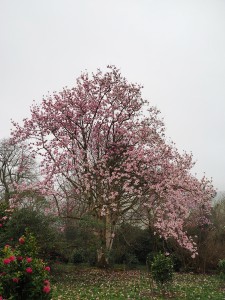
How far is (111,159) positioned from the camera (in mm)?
17047

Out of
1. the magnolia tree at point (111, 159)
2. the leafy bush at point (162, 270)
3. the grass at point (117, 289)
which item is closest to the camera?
the grass at point (117, 289)

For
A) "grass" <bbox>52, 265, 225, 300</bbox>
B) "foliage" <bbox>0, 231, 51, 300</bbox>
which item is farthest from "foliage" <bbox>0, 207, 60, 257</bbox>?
"foliage" <bbox>0, 231, 51, 300</bbox>

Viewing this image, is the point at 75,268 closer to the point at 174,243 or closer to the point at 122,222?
the point at 122,222

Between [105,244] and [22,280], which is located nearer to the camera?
[22,280]

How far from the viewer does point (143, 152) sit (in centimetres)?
1639

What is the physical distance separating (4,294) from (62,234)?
7848mm

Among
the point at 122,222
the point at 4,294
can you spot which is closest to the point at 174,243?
the point at 122,222

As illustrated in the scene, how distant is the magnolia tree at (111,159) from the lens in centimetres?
1625

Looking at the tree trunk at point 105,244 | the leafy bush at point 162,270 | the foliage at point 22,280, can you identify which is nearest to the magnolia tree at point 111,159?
the tree trunk at point 105,244

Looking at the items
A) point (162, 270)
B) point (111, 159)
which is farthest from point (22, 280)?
point (111, 159)

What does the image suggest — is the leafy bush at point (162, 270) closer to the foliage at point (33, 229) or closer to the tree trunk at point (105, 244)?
the foliage at point (33, 229)

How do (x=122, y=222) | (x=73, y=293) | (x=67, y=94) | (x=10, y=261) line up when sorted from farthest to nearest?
1. (x=122, y=222)
2. (x=67, y=94)
3. (x=73, y=293)
4. (x=10, y=261)

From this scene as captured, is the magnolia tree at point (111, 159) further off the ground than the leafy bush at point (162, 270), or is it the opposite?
the magnolia tree at point (111, 159)

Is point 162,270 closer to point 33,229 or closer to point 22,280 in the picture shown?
point 33,229
